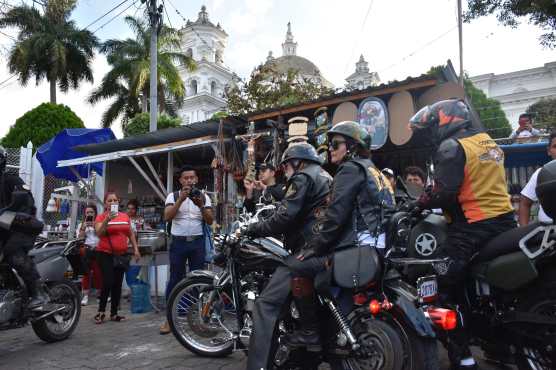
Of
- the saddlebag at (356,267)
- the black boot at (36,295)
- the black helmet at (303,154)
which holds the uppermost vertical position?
the black helmet at (303,154)

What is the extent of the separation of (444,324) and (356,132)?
1.51 m

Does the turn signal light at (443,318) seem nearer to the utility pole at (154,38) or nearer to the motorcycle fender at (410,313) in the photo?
the motorcycle fender at (410,313)

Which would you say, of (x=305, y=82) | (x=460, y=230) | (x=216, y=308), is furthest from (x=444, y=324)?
(x=305, y=82)

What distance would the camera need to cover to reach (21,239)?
→ 4598 millimetres

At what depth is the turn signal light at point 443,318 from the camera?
2576 mm

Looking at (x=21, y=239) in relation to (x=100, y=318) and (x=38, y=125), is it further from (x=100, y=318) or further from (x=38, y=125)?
(x=38, y=125)

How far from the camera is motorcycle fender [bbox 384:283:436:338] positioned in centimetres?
264

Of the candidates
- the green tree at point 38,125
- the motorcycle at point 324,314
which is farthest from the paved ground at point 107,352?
the green tree at point 38,125

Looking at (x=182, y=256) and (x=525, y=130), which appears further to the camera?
(x=525, y=130)

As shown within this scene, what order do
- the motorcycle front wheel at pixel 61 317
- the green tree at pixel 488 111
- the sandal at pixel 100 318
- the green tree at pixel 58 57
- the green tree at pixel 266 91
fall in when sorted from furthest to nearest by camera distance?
the green tree at pixel 58 57 → the green tree at pixel 488 111 → the green tree at pixel 266 91 → the sandal at pixel 100 318 → the motorcycle front wheel at pixel 61 317

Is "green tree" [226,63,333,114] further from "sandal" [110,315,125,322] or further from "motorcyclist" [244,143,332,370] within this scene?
"motorcyclist" [244,143,332,370]

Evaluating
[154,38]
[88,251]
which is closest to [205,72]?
[154,38]

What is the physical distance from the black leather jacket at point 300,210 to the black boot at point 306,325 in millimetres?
525

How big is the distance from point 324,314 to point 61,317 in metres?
3.56
